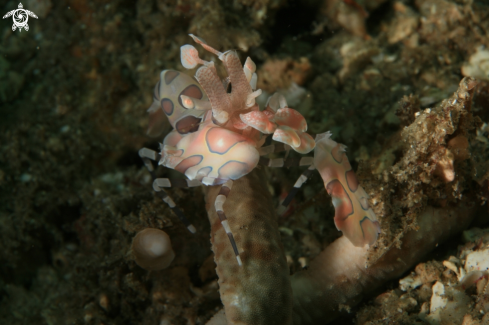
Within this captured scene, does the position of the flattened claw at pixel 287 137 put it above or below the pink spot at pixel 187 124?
above

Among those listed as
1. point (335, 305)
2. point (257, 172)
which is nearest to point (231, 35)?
point (257, 172)

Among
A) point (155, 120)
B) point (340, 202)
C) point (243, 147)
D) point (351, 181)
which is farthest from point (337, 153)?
point (155, 120)

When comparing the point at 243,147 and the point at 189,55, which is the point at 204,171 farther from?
the point at 189,55

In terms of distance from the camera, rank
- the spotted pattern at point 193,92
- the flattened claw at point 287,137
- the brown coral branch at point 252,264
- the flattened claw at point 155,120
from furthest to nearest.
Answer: the flattened claw at point 155,120
the spotted pattern at point 193,92
the flattened claw at point 287,137
the brown coral branch at point 252,264

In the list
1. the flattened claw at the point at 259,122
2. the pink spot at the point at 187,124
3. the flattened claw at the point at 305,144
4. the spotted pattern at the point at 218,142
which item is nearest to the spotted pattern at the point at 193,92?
the pink spot at the point at 187,124

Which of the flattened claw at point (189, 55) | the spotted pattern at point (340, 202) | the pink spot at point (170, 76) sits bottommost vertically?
the spotted pattern at point (340, 202)

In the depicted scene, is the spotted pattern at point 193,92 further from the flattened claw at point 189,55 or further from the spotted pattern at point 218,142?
the spotted pattern at point 218,142

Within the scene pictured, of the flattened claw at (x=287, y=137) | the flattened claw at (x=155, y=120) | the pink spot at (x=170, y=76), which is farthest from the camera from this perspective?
A: the flattened claw at (x=155, y=120)

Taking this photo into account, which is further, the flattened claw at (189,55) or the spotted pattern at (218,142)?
the flattened claw at (189,55)
